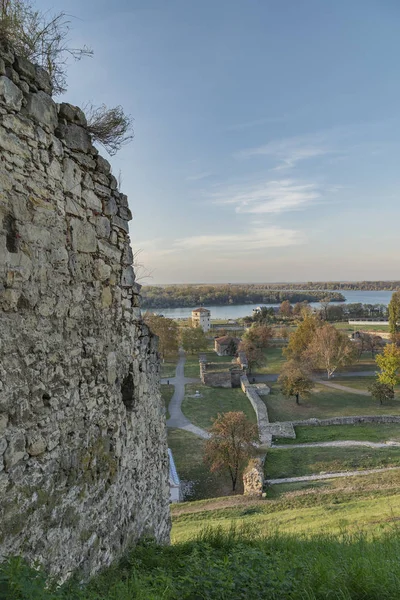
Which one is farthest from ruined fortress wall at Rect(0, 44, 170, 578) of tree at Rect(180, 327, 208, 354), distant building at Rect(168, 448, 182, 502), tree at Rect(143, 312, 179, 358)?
tree at Rect(180, 327, 208, 354)

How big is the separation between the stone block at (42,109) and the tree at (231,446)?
15184mm

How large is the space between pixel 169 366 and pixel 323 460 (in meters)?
26.4

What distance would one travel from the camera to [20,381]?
277 centimetres

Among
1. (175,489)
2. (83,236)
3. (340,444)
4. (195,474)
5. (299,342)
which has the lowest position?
(195,474)

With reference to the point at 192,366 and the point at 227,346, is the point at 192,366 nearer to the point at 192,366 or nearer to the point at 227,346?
the point at 192,366

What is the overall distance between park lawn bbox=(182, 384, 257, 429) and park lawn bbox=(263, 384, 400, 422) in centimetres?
178

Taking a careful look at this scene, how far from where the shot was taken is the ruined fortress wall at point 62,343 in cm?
270

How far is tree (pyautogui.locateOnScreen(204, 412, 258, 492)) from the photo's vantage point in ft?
52.5

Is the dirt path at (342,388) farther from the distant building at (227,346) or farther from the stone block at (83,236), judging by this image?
the stone block at (83,236)

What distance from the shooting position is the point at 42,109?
3.00 m

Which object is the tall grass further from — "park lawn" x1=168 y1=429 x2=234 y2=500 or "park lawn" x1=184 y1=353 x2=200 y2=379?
"park lawn" x1=184 y1=353 x2=200 y2=379

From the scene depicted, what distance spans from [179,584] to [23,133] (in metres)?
3.86

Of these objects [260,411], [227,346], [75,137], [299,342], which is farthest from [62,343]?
[227,346]

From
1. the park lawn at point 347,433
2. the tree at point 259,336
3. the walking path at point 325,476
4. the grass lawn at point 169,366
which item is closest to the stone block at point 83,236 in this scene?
the walking path at point 325,476
